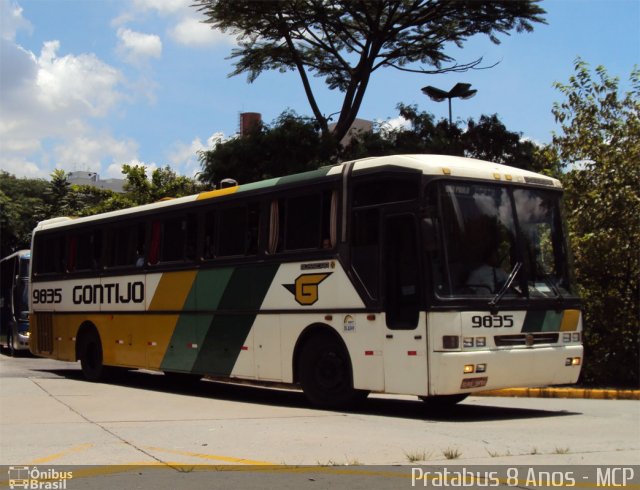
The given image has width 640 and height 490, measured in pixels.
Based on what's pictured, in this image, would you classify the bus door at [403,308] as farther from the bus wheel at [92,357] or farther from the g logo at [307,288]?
the bus wheel at [92,357]

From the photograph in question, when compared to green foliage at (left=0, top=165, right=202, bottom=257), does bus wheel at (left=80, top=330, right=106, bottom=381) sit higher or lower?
lower

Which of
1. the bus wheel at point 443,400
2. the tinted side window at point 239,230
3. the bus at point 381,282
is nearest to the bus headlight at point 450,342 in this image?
the bus at point 381,282

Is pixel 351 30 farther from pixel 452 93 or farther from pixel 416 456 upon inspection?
pixel 416 456

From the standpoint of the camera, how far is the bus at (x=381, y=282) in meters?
10.5

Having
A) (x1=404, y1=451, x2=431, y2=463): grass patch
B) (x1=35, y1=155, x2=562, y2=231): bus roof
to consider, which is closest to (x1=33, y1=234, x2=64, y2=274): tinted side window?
(x1=35, y1=155, x2=562, y2=231): bus roof

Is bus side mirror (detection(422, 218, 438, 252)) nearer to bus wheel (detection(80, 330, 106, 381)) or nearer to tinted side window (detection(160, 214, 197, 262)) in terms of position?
tinted side window (detection(160, 214, 197, 262))

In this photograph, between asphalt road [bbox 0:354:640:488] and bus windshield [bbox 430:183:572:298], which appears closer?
asphalt road [bbox 0:354:640:488]

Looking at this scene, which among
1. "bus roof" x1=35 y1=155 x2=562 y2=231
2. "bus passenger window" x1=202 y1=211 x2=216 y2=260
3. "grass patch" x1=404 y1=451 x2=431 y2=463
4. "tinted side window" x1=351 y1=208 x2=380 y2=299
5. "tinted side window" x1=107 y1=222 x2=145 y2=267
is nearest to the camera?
"grass patch" x1=404 y1=451 x2=431 y2=463

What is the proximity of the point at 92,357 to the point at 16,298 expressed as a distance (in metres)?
10.9

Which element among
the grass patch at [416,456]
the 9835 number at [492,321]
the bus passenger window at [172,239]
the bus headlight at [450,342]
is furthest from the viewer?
the bus passenger window at [172,239]

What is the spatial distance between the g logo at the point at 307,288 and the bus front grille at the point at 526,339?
8.49 ft

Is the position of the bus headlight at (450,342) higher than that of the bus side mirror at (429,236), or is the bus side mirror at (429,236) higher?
the bus side mirror at (429,236)
